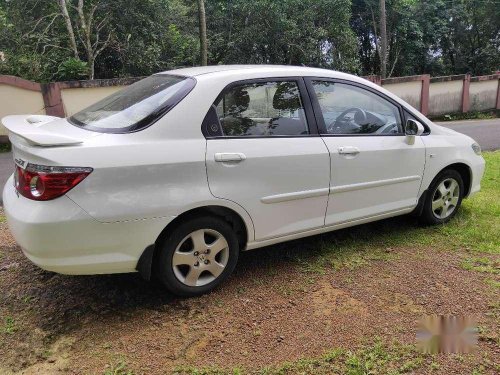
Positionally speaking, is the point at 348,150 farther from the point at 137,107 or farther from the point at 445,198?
the point at 137,107

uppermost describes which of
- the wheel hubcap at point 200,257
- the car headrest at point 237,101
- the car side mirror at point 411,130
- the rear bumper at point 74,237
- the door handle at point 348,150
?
the car headrest at point 237,101

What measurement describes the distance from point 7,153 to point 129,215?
892cm

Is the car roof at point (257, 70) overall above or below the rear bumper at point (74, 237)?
above

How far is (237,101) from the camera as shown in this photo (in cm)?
318

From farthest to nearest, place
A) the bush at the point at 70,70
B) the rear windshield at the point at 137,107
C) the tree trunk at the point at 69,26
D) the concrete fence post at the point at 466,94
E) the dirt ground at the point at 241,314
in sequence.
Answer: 1. the concrete fence post at the point at 466,94
2. the tree trunk at the point at 69,26
3. the bush at the point at 70,70
4. the rear windshield at the point at 137,107
5. the dirt ground at the point at 241,314

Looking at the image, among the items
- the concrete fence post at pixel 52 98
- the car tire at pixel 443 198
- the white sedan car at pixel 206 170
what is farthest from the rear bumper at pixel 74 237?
the concrete fence post at pixel 52 98

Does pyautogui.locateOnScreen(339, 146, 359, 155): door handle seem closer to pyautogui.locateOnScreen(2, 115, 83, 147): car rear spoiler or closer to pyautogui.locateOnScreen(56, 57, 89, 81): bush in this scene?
pyautogui.locateOnScreen(2, 115, 83, 147): car rear spoiler

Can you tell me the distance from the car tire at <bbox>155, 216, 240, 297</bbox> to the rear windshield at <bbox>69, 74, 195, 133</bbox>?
2.43ft

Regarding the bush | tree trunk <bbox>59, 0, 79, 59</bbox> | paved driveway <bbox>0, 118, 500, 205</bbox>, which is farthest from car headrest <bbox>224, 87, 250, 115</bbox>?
tree trunk <bbox>59, 0, 79, 59</bbox>

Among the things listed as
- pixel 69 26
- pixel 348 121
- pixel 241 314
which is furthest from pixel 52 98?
pixel 241 314

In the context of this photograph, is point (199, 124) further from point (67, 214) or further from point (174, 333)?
point (174, 333)

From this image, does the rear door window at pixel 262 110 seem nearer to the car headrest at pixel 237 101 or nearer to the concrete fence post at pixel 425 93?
the car headrest at pixel 237 101

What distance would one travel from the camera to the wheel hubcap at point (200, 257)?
297cm

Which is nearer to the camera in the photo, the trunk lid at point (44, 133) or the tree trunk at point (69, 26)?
the trunk lid at point (44, 133)
